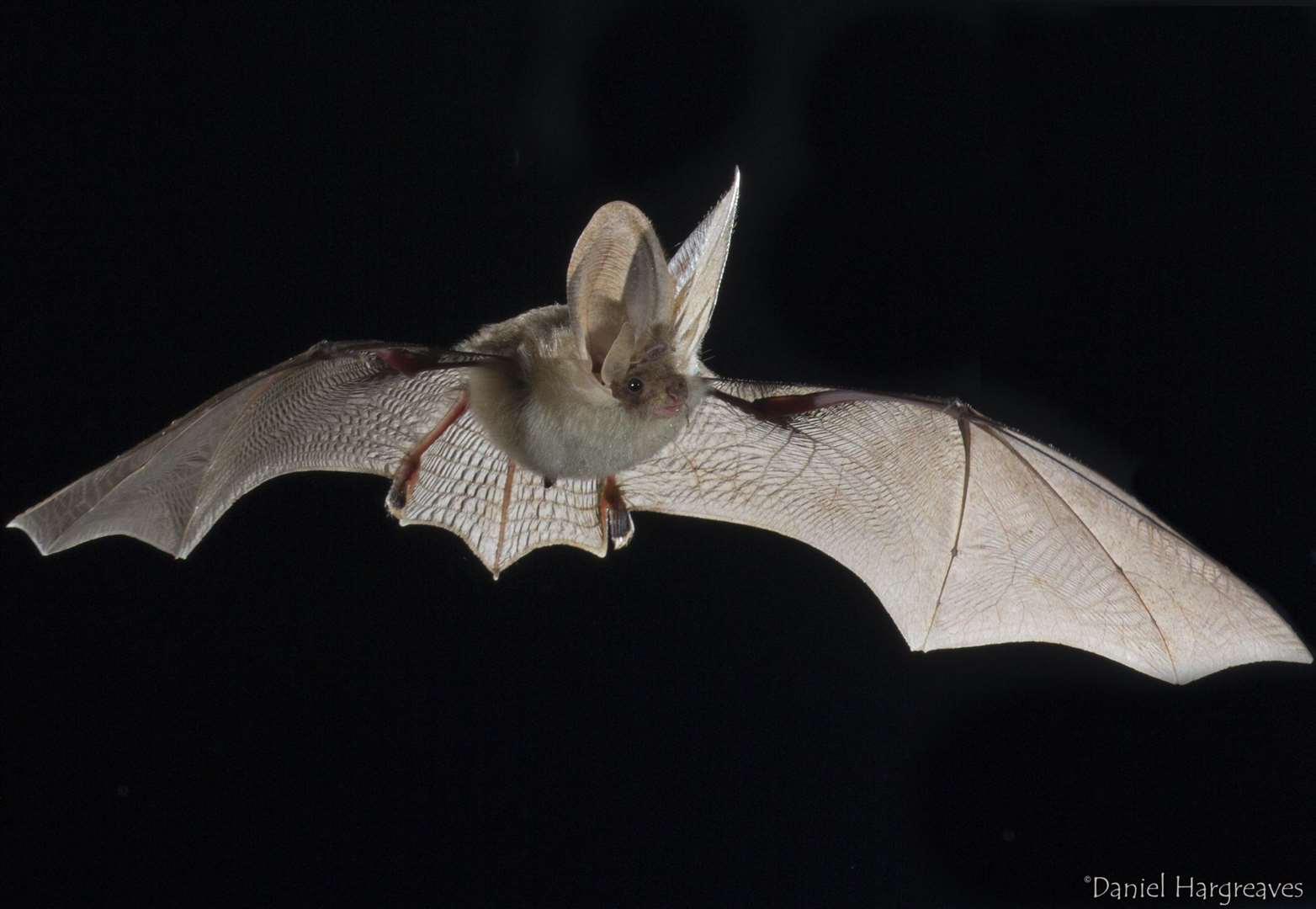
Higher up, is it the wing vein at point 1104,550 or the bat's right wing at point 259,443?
the bat's right wing at point 259,443

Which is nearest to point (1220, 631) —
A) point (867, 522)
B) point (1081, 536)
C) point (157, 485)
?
point (1081, 536)

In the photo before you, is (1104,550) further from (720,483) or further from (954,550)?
(720,483)

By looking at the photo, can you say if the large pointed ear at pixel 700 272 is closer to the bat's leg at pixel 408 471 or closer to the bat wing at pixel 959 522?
the bat wing at pixel 959 522

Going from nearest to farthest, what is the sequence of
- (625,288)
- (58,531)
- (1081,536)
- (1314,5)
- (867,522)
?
1. (625,288)
2. (58,531)
3. (1081,536)
4. (867,522)
5. (1314,5)

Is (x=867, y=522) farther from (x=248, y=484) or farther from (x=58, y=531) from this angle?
(x=58, y=531)

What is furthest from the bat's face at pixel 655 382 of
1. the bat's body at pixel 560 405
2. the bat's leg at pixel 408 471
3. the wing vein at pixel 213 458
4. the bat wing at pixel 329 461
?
the wing vein at pixel 213 458

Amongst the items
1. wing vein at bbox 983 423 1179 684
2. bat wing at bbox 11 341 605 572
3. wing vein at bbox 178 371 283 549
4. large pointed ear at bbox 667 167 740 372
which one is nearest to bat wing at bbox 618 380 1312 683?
wing vein at bbox 983 423 1179 684

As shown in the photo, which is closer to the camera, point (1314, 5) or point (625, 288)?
point (625, 288)
